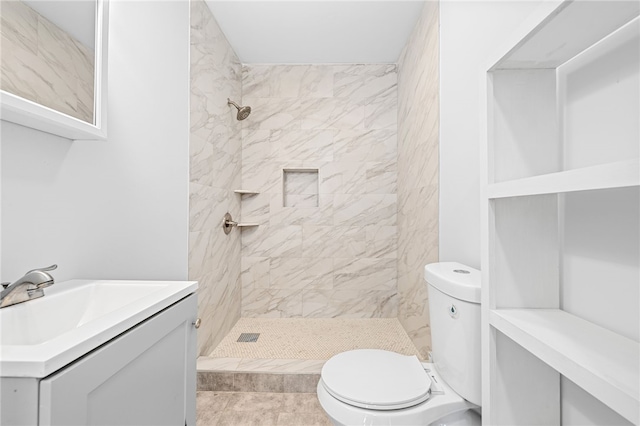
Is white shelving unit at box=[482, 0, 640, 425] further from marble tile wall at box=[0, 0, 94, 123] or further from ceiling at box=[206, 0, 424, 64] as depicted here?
ceiling at box=[206, 0, 424, 64]

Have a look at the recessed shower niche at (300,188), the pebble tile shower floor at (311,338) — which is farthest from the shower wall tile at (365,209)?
the pebble tile shower floor at (311,338)

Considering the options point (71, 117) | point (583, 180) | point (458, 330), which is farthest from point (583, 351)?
point (71, 117)

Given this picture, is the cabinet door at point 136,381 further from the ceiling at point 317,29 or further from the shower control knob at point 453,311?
the ceiling at point 317,29

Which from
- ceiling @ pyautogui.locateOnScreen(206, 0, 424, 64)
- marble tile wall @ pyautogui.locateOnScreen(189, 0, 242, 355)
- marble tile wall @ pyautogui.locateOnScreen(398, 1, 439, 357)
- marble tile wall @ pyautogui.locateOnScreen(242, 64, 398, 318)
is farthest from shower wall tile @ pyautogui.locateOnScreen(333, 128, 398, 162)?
marble tile wall @ pyautogui.locateOnScreen(189, 0, 242, 355)

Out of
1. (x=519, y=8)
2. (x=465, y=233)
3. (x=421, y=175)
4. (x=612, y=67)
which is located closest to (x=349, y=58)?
(x=421, y=175)

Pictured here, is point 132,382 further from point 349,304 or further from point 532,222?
point 349,304

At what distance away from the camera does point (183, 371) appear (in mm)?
971

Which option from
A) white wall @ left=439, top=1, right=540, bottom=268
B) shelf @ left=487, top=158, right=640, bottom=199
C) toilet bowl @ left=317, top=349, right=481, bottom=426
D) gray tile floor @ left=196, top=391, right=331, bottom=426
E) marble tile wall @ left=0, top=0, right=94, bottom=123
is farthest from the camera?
gray tile floor @ left=196, top=391, right=331, bottom=426

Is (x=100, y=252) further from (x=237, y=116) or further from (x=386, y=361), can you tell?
(x=237, y=116)

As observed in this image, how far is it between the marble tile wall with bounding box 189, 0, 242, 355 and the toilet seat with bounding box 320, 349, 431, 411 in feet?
3.17

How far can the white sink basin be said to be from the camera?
51cm

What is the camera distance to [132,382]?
706 mm

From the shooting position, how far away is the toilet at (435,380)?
957 millimetres

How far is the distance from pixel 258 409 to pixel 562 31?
74.5 inches
